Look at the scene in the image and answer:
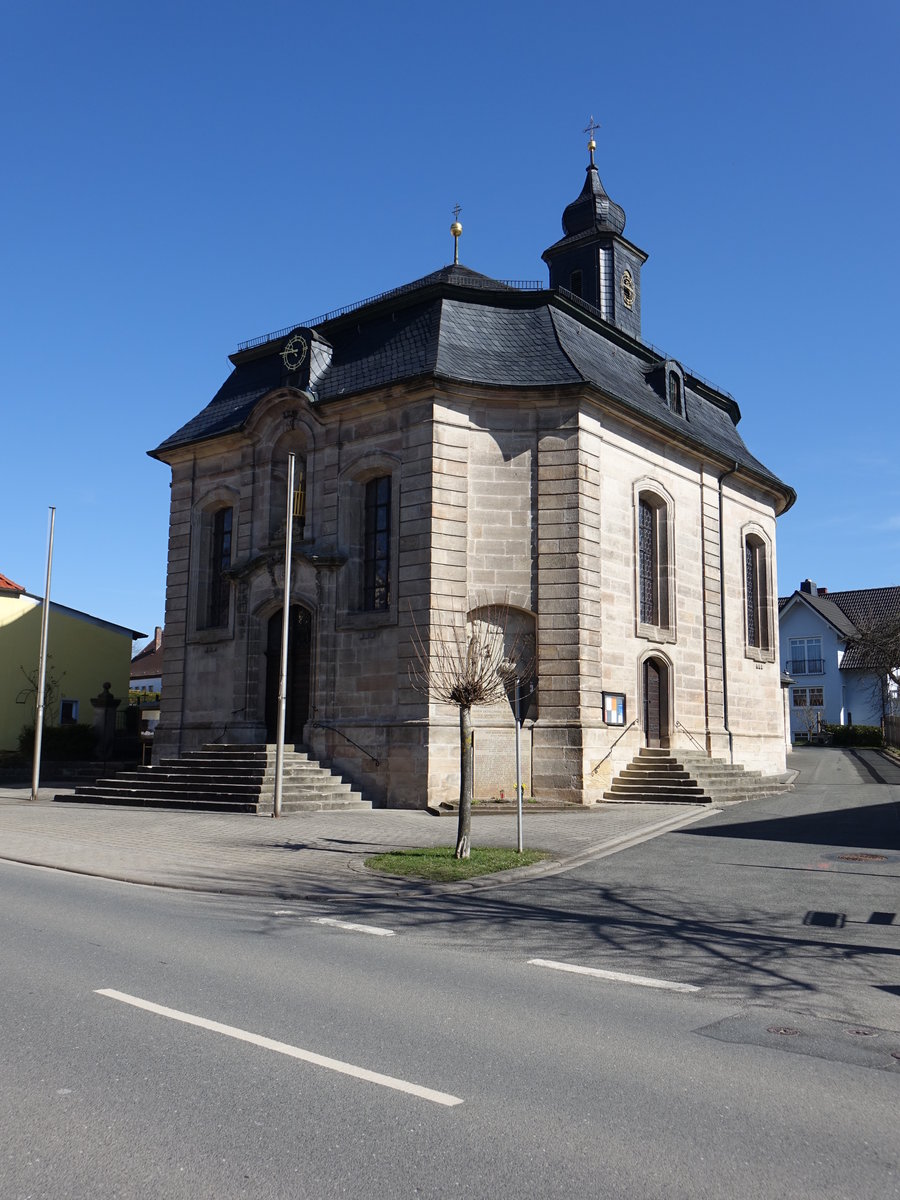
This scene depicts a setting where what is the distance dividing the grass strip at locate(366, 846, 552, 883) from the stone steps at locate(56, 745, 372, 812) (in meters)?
6.74

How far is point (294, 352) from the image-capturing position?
25.4 metres

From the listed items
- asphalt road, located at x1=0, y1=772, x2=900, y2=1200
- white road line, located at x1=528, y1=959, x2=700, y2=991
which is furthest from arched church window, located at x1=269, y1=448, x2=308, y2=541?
white road line, located at x1=528, y1=959, x2=700, y2=991

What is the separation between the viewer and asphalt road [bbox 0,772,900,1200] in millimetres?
3861

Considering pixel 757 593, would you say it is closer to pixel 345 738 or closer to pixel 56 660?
pixel 345 738

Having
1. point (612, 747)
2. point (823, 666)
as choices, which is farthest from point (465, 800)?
point (823, 666)

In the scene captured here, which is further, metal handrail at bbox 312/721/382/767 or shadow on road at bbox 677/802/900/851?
metal handrail at bbox 312/721/382/767

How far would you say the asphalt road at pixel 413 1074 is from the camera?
12.7ft

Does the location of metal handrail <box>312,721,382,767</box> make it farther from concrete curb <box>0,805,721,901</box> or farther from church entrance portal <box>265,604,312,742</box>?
concrete curb <box>0,805,721,901</box>

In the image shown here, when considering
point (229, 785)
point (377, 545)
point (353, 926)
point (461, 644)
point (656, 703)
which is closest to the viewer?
point (353, 926)

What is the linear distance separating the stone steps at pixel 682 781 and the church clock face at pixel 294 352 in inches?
497

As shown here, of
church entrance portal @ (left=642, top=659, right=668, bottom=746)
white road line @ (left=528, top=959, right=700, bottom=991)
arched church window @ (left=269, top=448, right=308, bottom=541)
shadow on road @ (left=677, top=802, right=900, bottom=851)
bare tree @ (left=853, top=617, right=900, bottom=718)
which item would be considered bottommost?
white road line @ (left=528, top=959, right=700, bottom=991)

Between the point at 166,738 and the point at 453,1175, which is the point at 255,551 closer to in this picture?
the point at 166,738

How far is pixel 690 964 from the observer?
786 cm

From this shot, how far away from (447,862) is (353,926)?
363 cm
